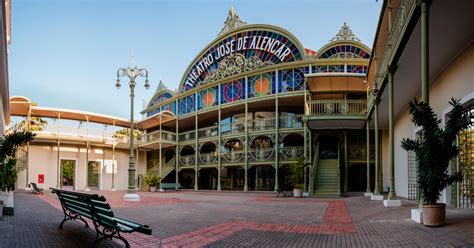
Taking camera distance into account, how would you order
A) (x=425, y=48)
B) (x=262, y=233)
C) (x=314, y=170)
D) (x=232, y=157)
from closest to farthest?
(x=262, y=233) → (x=425, y=48) → (x=314, y=170) → (x=232, y=157)

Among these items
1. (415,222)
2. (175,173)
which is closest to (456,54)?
(415,222)

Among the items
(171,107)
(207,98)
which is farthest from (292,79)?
(171,107)

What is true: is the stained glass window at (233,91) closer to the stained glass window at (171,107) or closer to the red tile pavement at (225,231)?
the stained glass window at (171,107)

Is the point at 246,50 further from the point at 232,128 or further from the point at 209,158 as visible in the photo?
the point at 209,158

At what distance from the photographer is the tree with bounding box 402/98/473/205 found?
7016 mm

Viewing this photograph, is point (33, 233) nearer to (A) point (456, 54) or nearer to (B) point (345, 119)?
(A) point (456, 54)

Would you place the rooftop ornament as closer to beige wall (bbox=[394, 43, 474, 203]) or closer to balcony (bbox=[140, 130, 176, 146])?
beige wall (bbox=[394, 43, 474, 203])

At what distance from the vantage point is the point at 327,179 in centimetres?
2070

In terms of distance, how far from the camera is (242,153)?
26328mm

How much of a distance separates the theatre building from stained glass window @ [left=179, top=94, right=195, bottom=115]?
0.13 meters

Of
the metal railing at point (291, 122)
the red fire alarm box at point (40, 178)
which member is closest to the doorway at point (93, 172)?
the red fire alarm box at point (40, 178)

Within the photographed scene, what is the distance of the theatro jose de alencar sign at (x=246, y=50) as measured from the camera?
2534 centimetres

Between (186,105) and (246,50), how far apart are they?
7477 millimetres

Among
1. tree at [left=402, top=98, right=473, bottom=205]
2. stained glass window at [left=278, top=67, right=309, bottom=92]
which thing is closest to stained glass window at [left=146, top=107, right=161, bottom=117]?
stained glass window at [left=278, top=67, right=309, bottom=92]
